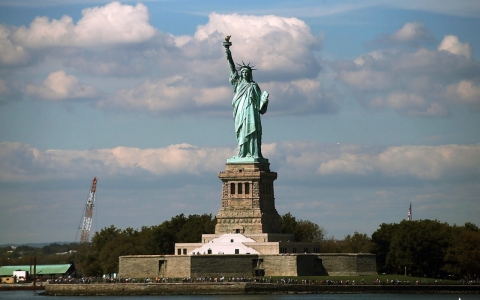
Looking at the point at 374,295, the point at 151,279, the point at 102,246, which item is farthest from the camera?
the point at 102,246

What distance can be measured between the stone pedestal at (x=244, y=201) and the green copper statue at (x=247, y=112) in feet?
4.02

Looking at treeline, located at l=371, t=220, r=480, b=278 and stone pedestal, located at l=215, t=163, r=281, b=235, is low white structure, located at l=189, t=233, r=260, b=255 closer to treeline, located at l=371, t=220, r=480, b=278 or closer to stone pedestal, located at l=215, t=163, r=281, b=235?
stone pedestal, located at l=215, t=163, r=281, b=235

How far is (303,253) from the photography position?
96938mm

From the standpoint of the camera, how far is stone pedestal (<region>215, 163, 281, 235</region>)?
98.5 metres

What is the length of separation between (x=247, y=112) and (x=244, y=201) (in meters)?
7.11

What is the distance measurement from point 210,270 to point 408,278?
1502cm

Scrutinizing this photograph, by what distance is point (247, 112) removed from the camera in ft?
330

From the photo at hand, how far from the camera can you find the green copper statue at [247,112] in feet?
330

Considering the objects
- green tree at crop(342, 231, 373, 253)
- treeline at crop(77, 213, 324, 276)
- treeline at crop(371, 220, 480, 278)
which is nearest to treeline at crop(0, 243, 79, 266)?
treeline at crop(77, 213, 324, 276)

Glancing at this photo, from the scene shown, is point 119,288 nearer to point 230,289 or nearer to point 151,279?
point 151,279

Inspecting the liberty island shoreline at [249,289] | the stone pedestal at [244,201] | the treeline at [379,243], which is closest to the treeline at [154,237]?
the treeline at [379,243]

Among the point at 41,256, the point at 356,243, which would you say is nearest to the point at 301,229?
the point at 356,243

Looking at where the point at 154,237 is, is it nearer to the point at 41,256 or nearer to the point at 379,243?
the point at 379,243

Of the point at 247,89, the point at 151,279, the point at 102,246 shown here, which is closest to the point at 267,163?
the point at 247,89
